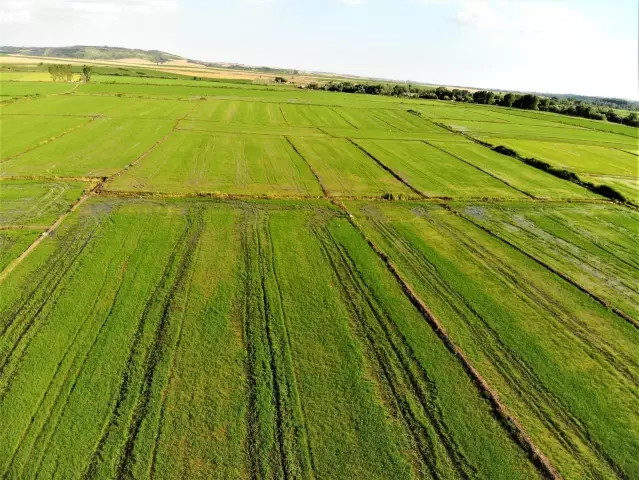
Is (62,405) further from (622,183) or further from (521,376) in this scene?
(622,183)

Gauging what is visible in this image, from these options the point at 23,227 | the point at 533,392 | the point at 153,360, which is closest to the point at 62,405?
the point at 153,360

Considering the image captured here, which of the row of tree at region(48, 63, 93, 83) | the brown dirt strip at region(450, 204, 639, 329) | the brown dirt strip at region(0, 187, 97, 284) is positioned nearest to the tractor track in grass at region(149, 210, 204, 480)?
the brown dirt strip at region(0, 187, 97, 284)

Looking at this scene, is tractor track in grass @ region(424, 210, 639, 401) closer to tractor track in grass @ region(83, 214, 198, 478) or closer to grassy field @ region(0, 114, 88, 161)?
A: tractor track in grass @ region(83, 214, 198, 478)

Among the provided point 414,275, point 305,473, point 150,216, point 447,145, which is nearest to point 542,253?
point 414,275

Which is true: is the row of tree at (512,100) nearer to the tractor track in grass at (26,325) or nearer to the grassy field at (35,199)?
the grassy field at (35,199)

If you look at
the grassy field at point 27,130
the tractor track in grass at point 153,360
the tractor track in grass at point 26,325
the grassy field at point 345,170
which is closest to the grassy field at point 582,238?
the grassy field at point 345,170
